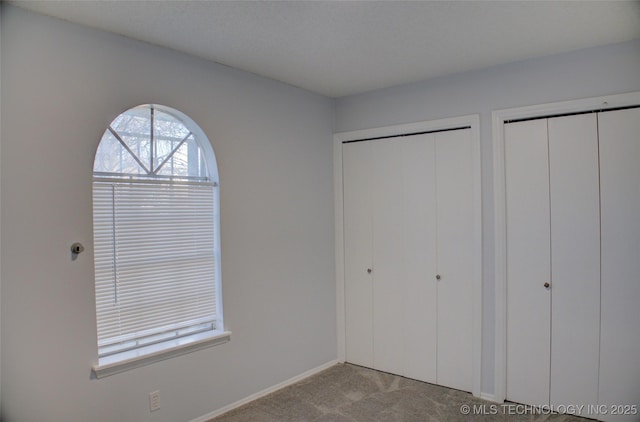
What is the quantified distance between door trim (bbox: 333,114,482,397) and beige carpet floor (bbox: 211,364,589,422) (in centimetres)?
28

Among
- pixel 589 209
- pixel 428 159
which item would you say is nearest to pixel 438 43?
pixel 428 159

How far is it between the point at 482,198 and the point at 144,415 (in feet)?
8.96

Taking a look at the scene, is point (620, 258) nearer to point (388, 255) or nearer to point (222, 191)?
point (388, 255)

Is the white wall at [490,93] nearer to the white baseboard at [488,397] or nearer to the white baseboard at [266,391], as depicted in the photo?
the white baseboard at [488,397]

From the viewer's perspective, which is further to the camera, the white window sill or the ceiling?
the white window sill

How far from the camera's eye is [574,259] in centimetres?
291

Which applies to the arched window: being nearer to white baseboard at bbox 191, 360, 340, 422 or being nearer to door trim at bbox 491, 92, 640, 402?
white baseboard at bbox 191, 360, 340, 422

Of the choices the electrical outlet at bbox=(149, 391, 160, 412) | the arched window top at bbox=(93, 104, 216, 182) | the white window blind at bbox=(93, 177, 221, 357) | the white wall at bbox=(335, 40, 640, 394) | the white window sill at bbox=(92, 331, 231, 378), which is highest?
the white wall at bbox=(335, 40, 640, 394)

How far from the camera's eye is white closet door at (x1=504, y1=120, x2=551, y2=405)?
3.01 meters

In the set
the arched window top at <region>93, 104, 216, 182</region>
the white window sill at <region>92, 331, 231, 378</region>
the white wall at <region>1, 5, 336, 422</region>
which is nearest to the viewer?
the white wall at <region>1, 5, 336, 422</region>

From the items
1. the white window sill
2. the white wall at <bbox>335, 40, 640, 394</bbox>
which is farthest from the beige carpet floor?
the white window sill

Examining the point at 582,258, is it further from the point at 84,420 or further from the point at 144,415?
the point at 84,420

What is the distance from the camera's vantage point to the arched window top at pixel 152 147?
8.38 ft

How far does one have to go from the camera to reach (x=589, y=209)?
2.85 m
